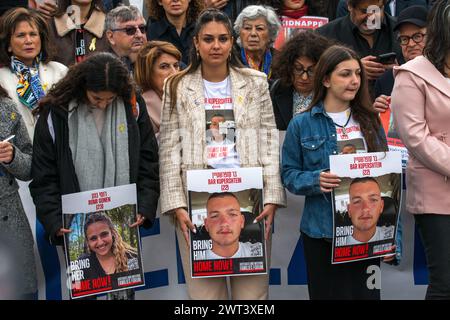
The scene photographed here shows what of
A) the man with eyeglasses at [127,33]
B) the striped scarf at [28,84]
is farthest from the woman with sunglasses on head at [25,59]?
the man with eyeglasses at [127,33]

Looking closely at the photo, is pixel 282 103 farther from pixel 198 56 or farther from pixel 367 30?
pixel 367 30

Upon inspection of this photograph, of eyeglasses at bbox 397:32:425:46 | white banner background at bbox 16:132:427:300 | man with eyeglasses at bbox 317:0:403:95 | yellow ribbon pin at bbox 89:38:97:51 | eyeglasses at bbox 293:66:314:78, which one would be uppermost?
yellow ribbon pin at bbox 89:38:97:51

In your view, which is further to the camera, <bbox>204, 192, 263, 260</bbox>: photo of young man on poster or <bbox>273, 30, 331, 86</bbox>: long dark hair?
<bbox>273, 30, 331, 86</bbox>: long dark hair

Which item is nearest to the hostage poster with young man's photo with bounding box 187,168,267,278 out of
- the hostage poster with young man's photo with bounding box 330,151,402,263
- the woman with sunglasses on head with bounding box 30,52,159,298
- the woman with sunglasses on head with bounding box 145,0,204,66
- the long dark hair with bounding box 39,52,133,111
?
the woman with sunglasses on head with bounding box 30,52,159,298

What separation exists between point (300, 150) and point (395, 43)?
2102 mm

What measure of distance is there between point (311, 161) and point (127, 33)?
2513 millimetres

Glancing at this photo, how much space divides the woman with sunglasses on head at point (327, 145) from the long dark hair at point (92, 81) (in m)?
1.06

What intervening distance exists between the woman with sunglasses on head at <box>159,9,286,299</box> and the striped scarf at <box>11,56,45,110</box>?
1263mm

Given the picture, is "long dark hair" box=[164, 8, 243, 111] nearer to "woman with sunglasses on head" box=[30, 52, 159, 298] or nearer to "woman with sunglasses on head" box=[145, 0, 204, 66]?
"woman with sunglasses on head" box=[30, 52, 159, 298]

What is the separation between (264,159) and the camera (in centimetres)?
516

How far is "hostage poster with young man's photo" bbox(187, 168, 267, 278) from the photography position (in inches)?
195

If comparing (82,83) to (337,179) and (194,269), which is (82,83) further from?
(337,179)

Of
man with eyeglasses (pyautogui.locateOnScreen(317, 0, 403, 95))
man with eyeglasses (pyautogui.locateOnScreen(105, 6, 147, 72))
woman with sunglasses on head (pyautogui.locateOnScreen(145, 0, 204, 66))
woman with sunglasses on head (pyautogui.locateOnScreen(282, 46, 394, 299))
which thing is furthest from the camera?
woman with sunglasses on head (pyautogui.locateOnScreen(145, 0, 204, 66))

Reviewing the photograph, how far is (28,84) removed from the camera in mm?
6047
